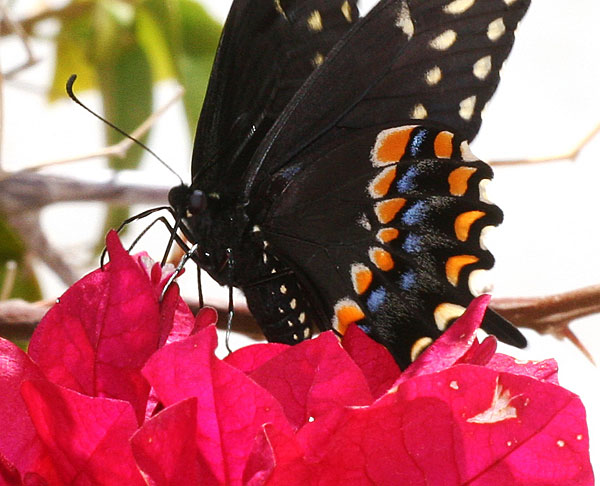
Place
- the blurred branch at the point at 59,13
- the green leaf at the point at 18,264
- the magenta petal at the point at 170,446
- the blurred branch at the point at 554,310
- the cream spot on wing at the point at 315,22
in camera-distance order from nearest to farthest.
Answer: the magenta petal at the point at 170,446
the blurred branch at the point at 554,310
the cream spot on wing at the point at 315,22
the green leaf at the point at 18,264
the blurred branch at the point at 59,13

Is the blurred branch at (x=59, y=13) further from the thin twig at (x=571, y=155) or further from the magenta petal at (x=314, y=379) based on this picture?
the magenta petal at (x=314, y=379)

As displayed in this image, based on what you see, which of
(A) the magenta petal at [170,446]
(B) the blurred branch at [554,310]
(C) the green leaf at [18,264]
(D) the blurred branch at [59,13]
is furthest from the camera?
(D) the blurred branch at [59,13]

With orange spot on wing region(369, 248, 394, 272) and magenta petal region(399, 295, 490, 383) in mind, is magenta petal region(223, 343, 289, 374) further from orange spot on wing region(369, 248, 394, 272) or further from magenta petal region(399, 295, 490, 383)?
orange spot on wing region(369, 248, 394, 272)

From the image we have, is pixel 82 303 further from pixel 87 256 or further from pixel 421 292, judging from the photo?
pixel 87 256

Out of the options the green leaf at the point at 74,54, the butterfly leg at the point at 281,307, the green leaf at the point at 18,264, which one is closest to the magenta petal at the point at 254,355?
the butterfly leg at the point at 281,307

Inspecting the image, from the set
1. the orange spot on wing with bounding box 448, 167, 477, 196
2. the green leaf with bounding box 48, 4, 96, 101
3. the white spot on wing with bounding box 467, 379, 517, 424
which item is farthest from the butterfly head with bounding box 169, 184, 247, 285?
the green leaf with bounding box 48, 4, 96, 101

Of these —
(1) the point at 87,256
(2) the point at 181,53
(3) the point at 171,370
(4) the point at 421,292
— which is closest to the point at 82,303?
(3) the point at 171,370
